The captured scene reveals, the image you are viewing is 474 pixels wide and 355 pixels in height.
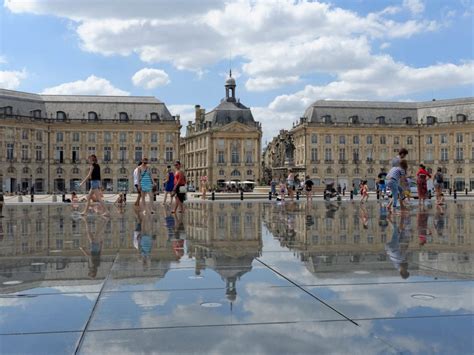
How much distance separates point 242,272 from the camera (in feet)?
21.2

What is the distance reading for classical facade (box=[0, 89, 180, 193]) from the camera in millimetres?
84375

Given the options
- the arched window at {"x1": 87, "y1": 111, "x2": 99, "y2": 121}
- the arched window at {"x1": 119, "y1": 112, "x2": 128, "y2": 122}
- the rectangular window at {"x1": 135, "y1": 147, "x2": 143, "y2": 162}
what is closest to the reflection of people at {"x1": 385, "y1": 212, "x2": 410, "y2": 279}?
the rectangular window at {"x1": 135, "y1": 147, "x2": 143, "y2": 162}

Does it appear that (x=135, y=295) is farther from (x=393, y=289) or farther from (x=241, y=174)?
(x=241, y=174)

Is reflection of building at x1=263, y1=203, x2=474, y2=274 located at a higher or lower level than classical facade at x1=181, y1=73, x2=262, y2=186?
lower

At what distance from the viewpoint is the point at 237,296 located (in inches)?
205

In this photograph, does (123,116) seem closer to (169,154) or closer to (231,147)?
(169,154)

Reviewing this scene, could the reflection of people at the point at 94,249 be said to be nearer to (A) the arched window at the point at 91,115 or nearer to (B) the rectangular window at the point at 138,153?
(B) the rectangular window at the point at 138,153

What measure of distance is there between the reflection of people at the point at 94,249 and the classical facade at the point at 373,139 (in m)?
85.7

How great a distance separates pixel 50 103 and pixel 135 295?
8881 cm

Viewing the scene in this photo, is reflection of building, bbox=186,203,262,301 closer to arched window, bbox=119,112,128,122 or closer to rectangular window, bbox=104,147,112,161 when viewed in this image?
rectangular window, bbox=104,147,112,161

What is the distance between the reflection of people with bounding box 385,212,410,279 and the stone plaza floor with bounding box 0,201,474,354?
15 mm

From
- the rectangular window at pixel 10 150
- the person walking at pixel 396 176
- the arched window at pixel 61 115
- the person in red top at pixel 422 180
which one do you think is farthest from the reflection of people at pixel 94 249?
the arched window at pixel 61 115

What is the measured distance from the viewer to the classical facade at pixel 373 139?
94.8 metres

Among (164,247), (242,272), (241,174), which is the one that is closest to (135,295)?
(242,272)
